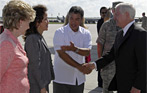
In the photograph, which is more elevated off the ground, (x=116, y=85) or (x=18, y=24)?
(x=18, y=24)

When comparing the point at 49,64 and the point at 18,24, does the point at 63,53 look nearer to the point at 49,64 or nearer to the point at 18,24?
the point at 49,64

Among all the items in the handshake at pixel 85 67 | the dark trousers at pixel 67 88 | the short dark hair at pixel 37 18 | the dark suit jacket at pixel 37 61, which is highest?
the short dark hair at pixel 37 18

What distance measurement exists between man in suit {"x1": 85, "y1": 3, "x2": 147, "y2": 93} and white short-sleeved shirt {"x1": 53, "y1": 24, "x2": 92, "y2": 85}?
564 mm

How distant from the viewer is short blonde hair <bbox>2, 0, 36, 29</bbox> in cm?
204

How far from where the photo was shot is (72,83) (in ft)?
10.2

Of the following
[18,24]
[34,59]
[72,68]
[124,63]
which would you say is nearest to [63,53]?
[72,68]

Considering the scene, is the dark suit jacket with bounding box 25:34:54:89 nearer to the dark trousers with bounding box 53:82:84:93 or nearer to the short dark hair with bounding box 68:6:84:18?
the dark trousers with bounding box 53:82:84:93

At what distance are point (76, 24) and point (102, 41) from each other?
44.1 inches

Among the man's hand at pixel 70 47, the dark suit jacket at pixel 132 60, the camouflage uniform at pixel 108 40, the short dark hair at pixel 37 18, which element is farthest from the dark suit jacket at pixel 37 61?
the camouflage uniform at pixel 108 40

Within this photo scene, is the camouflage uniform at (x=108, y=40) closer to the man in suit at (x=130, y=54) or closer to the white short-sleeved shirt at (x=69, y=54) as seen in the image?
the white short-sleeved shirt at (x=69, y=54)

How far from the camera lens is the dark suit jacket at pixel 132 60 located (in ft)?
8.27

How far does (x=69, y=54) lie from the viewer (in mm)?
3115

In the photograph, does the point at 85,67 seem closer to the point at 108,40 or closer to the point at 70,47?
the point at 70,47

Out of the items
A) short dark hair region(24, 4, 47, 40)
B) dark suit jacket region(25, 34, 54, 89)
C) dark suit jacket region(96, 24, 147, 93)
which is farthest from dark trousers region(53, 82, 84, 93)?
short dark hair region(24, 4, 47, 40)
